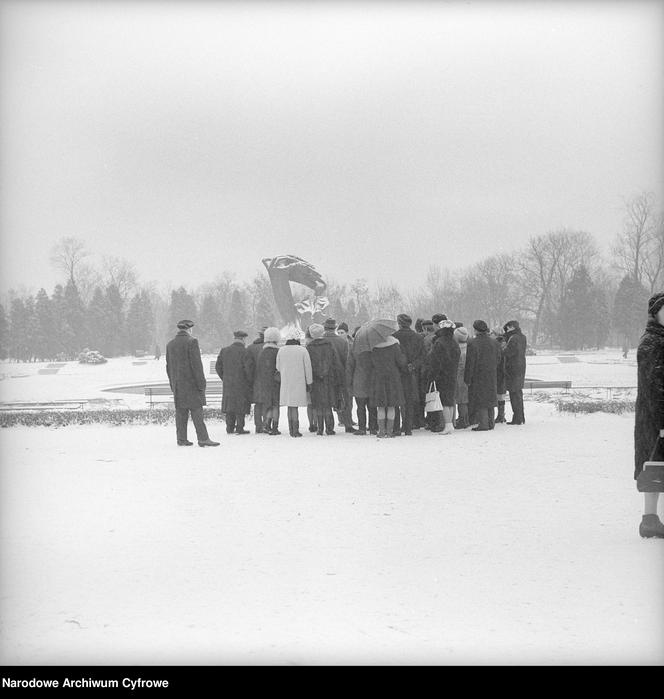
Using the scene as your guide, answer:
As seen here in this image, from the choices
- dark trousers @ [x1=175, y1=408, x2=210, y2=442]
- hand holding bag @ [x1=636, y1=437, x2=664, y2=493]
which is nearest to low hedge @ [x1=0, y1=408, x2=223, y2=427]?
dark trousers @ [x1=175, y1=408, x2=210, y2=442]

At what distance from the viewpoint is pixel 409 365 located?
38.3 feet

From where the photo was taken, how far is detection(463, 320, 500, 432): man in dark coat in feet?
39.0

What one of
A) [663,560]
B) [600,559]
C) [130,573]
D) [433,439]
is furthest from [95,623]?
[433,439]

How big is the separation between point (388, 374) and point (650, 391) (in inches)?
237

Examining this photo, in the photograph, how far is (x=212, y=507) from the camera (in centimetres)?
682

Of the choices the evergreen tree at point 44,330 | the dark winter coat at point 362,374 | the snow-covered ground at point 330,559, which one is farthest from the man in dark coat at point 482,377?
the evergreen tree at point 44,330

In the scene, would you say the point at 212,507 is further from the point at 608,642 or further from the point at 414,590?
the point at 608,642

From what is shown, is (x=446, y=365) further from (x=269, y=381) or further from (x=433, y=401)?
(x=269, y=381)

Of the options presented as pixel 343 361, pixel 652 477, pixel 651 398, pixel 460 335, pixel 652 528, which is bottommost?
pixel 652 528

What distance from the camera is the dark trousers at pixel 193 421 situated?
10633 mm

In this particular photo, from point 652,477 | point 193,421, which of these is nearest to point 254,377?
point 193,421

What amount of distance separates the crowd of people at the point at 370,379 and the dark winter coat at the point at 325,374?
0.01 meters

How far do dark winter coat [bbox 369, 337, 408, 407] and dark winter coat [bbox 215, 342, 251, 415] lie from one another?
2072 millimetres

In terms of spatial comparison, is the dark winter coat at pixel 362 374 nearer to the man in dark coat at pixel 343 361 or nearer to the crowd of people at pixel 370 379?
the crowd of people at pixel 370 379
